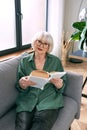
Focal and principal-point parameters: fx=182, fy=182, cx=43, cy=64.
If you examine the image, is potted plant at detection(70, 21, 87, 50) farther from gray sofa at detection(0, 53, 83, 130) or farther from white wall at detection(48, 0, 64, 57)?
white wall at detection(48, 0, 64, 57)

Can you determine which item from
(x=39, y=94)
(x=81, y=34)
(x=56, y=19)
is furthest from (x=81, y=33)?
(x=56, y=19)

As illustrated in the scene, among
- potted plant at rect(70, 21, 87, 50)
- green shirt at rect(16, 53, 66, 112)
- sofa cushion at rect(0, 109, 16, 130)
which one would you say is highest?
potted plant at rect(70, 21, 87, 50)

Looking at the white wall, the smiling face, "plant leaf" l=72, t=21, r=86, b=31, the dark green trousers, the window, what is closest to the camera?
the dark green trousers

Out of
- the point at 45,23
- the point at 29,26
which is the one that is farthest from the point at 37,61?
the point at 45,23

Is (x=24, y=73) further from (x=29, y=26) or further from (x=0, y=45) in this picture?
(x=29, y=26)

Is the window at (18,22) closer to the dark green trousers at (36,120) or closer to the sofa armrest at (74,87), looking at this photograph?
the sofa armrest at (74,87)

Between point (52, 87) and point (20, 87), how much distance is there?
0.89 ft

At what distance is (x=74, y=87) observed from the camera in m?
1.66

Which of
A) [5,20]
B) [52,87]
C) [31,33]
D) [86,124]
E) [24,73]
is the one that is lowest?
[86,124]

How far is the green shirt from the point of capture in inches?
56.4

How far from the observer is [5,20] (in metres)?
2.88

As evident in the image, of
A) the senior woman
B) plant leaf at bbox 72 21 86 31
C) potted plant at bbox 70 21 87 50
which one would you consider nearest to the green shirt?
the senior woman

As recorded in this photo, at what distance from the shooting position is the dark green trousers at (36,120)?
4.25ft

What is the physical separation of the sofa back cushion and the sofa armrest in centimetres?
49
